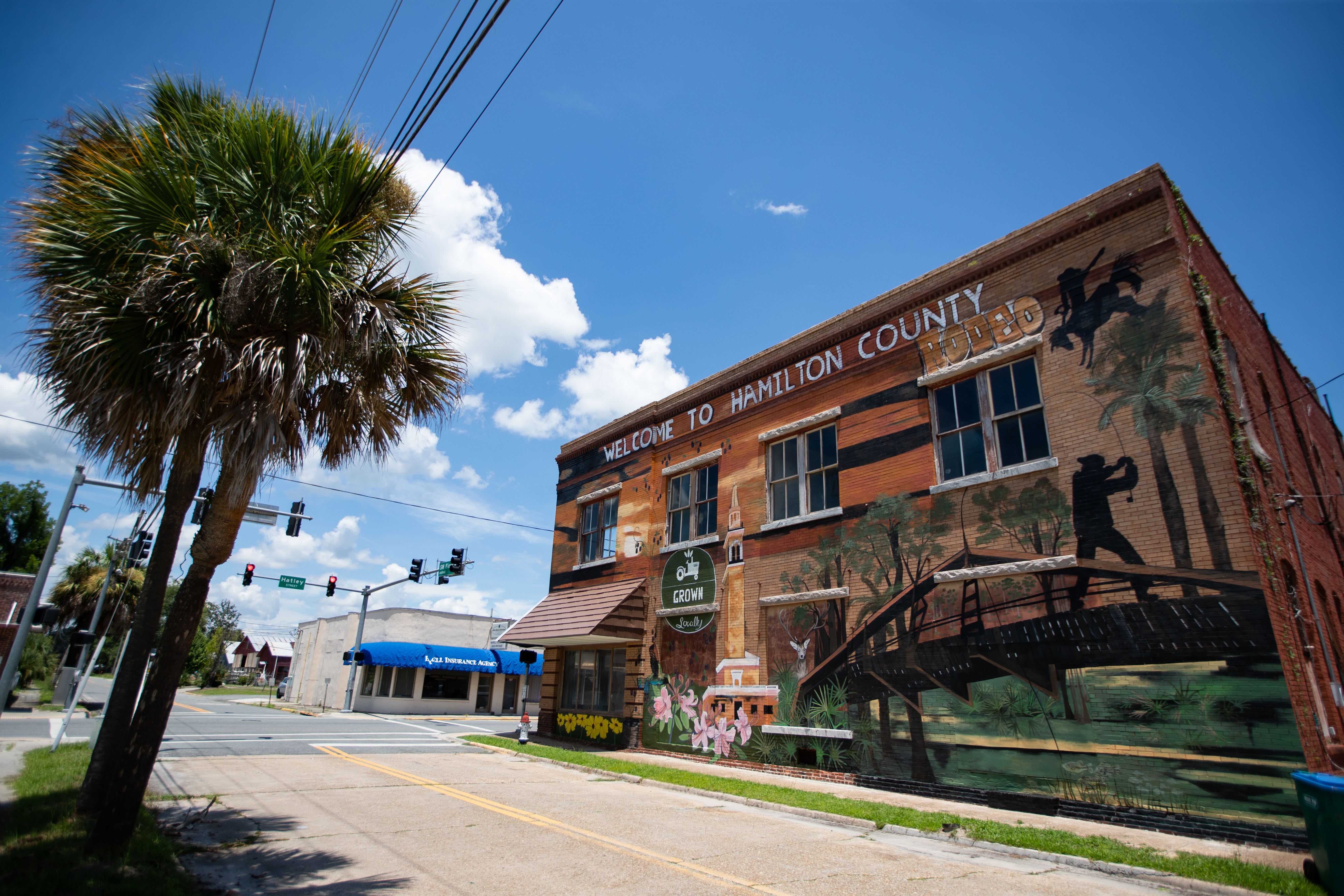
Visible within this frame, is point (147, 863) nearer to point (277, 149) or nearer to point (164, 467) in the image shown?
point (164, 467)

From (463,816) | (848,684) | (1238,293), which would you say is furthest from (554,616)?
(1238,293)

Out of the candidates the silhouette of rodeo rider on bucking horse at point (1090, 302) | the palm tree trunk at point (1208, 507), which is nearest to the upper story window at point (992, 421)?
the silhouette of rodeo rider on bucking horse at point (1090, 302)

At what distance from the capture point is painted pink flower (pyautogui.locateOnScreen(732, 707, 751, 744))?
1606 cm

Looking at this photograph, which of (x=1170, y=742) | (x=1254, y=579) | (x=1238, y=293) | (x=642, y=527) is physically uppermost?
(x=1238, y=293)

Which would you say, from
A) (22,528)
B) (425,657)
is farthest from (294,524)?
(22,528)

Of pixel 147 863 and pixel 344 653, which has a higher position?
pixel 344 653

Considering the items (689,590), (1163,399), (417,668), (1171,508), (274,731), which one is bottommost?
(274,731)

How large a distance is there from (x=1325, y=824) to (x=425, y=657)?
3773cm

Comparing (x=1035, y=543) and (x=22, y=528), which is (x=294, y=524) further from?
(x=22, y=528)

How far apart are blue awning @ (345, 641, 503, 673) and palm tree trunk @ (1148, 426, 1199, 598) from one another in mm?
34927

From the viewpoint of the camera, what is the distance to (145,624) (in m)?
7.75

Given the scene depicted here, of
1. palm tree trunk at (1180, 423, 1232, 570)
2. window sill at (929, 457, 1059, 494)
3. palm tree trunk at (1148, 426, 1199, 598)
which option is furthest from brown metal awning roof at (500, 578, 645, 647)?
palm tree trunk at (1180, 423, 1232, 570)

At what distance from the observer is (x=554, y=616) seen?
71.9 feet

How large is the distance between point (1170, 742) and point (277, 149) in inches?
521
